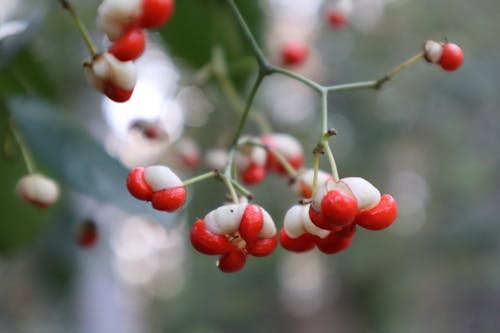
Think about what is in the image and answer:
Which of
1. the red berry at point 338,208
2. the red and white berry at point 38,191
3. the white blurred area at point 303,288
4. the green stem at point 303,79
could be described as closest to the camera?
the red berry at point 338,208

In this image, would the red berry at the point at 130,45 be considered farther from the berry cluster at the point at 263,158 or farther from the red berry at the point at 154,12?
the berry cluster at the point at 263,158

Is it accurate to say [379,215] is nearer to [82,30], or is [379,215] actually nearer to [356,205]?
[356,205]

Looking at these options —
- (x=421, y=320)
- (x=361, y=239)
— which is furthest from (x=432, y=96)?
(x=421, y=320)

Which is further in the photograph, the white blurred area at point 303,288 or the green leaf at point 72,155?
the white blurred area at point 303,288

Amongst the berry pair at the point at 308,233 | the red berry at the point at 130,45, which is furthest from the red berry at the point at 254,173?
the red berry at the point at 130,45

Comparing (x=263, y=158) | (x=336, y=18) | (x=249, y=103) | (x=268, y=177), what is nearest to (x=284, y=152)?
(x=263, y=158)
